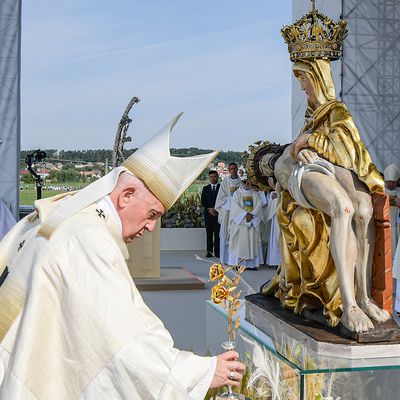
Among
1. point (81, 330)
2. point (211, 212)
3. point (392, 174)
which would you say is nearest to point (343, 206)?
point (81, 330)

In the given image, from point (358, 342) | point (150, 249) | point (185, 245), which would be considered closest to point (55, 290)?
point (358, 342)

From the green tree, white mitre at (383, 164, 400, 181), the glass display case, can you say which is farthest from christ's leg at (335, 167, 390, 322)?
the green tree

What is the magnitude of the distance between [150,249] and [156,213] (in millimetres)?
5933

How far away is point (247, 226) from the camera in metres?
9.46

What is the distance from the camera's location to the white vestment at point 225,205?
10281 mm

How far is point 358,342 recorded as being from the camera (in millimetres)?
2447

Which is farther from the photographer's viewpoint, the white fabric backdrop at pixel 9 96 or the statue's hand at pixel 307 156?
the white fabric backdrop at pixel 9 96

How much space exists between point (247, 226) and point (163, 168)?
7.68 meters

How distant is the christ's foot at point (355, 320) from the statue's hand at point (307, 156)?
30.6 inches

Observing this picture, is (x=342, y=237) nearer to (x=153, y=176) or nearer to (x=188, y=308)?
(x=153, y=176)

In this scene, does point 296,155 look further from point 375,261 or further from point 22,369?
point 22,369

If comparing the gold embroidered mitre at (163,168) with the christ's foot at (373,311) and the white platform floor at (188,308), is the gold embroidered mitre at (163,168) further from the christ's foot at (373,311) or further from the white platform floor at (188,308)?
the white platform floor at (188,308)

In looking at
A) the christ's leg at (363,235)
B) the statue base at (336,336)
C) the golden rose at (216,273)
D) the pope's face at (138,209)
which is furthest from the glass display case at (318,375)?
the pope's face at (138,209)

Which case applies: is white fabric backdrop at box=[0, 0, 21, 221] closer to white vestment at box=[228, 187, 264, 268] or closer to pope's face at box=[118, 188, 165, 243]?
white vestment at box=[228, 187, 264, 268]
